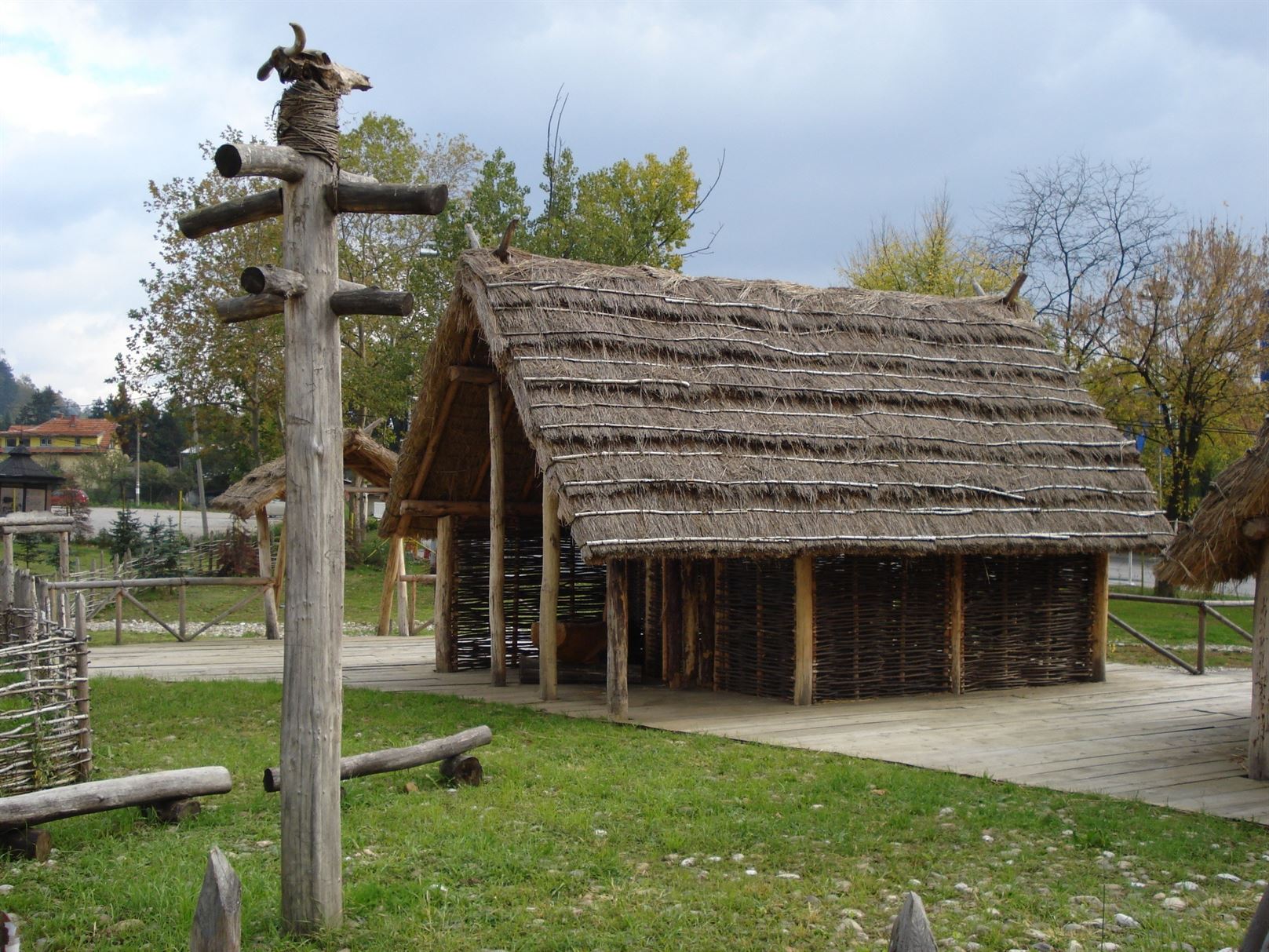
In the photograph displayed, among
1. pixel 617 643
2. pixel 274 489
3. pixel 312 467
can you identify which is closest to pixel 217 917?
pixel 312 467

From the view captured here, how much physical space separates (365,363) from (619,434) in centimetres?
2128

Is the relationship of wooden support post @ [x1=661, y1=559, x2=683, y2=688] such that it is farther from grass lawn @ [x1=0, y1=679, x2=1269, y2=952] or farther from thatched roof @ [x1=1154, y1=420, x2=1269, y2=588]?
thatched roof @ [x1=1154, y1=420, x2=1269, y2=588]

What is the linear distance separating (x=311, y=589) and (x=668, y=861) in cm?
238

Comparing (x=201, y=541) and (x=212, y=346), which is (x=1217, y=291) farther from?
(x=201, y=541)

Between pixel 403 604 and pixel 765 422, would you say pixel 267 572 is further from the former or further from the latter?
pixel 765 422

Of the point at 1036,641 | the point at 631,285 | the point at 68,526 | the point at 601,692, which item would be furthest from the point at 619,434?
the point at 68,526

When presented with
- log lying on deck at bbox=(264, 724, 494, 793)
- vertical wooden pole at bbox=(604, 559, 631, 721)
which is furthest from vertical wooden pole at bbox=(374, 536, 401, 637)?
log lying on deck at bbox=(264, 724, 494, 793)

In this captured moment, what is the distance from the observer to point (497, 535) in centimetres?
1270

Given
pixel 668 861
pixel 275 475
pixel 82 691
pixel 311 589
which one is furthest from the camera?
pixel 275 475

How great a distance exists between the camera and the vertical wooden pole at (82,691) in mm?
7746

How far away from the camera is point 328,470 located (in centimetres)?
518

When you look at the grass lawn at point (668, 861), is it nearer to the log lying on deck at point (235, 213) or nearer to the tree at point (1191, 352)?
the log lying on deck at point (235, 213)

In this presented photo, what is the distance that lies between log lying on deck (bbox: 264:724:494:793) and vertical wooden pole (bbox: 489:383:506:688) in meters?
4.55

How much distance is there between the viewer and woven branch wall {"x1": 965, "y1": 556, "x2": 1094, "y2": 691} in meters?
13.0
